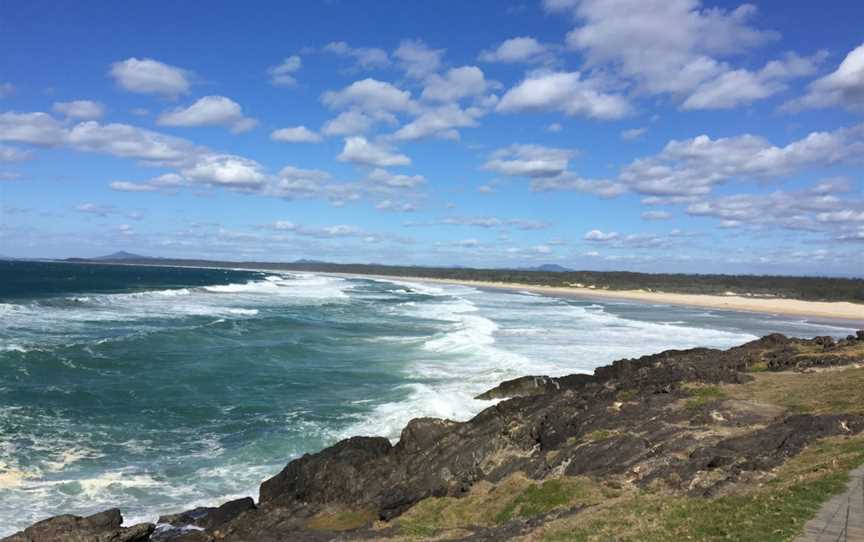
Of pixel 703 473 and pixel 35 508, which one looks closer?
pixel 703 473

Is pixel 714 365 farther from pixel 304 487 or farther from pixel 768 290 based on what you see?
pixel 768 290

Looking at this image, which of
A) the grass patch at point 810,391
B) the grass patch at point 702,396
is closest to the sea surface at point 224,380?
the grass patch at point 702,396

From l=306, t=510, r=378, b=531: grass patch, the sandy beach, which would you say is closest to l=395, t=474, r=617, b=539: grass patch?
l=306, t=510, r=378, b=531: grass patch

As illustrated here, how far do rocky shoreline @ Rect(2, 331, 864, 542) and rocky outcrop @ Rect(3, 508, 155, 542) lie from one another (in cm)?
3

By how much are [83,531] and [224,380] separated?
19886 millimetres

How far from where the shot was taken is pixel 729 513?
36.1ft

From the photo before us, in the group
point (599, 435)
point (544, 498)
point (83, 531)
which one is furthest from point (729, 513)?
point (83, 531)

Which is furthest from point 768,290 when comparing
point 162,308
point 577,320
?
point 162,308

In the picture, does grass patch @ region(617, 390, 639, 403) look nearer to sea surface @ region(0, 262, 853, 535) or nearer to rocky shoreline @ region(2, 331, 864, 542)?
rocky shoreline @ region(2, 331, 864, 542)

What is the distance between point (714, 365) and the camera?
92.3ft

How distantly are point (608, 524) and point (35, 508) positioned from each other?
1526 cm

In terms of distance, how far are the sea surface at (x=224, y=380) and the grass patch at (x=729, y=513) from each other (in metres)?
11.5

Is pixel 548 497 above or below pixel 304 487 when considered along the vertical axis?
above

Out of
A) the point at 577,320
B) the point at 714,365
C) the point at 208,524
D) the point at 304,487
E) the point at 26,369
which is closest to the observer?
the point at 208,524
